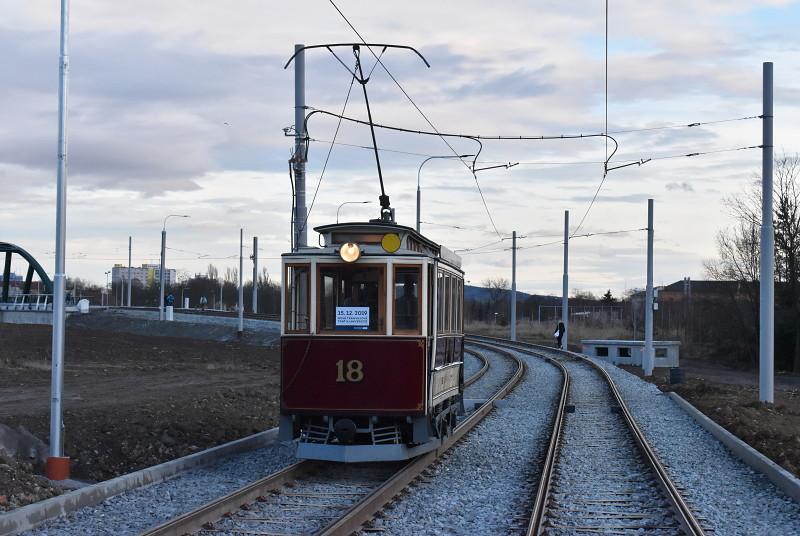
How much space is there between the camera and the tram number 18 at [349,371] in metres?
11.7

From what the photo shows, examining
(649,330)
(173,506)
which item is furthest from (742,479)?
(649,330)

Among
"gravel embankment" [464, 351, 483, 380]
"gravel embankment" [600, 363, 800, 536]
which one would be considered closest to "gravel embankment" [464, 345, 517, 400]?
"gravel embankment" [464, 351, 483, 380]

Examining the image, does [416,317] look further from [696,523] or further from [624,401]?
[624,401]

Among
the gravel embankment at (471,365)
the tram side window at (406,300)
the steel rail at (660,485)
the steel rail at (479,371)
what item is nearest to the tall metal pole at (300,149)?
the tram side window at (406,300)

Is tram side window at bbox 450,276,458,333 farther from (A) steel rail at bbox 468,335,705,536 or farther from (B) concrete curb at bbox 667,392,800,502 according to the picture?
(B) concrete curb at bbox 667,392,800,502

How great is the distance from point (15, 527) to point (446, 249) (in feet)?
22.8

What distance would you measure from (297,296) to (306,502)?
287 cm

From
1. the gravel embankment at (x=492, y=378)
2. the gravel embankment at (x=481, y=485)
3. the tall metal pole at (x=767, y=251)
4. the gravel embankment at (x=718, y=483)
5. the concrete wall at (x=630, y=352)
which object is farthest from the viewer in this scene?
the concrete wall at (x=630, y=352)

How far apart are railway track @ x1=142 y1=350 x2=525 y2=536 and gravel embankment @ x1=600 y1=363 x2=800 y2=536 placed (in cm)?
310

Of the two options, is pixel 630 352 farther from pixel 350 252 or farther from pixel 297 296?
pixel 350 252

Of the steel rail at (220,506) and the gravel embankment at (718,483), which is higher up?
the steel rail at (220,506)

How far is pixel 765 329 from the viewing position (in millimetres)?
20250

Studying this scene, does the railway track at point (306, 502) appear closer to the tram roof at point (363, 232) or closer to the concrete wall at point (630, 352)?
the tram roof at point (363, 232)

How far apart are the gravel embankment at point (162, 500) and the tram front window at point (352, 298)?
1967 mm
